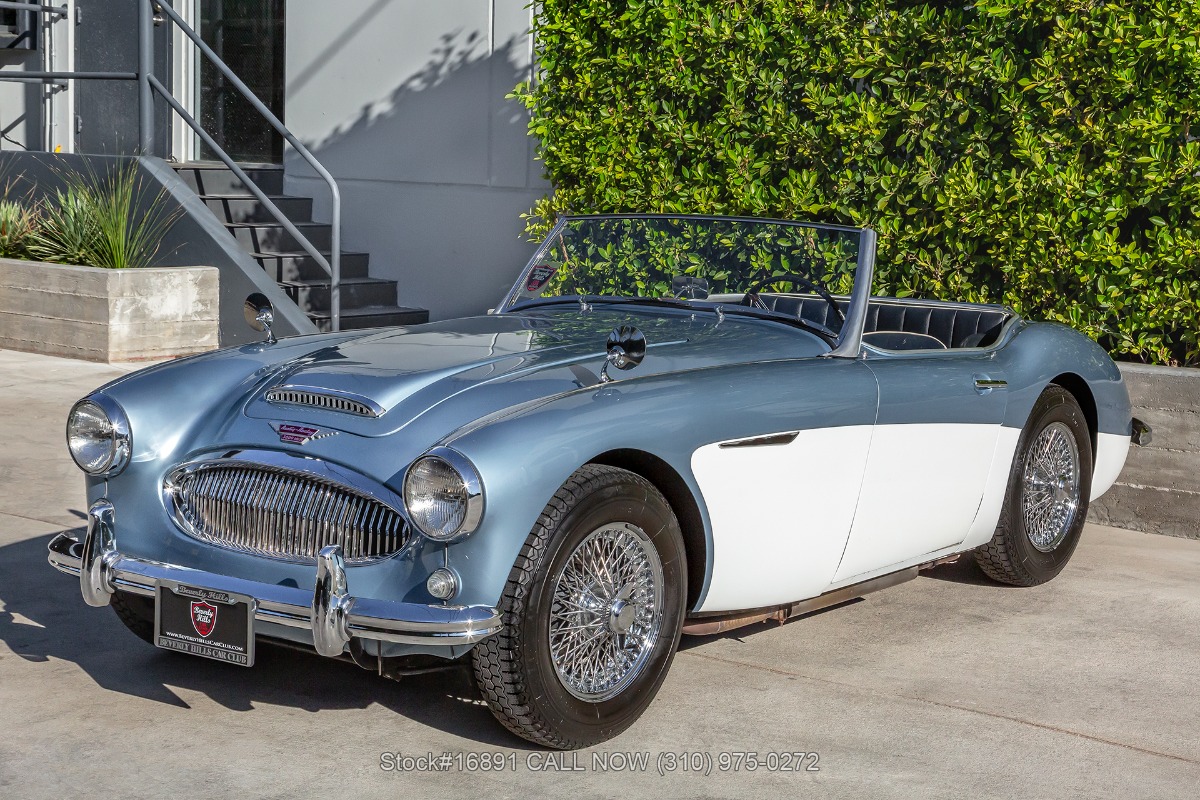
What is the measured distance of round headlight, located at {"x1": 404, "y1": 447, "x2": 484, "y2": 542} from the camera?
3383 millimetres

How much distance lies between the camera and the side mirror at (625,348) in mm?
3904

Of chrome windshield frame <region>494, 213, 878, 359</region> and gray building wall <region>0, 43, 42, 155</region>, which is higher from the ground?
gray building wall <region>0, 43, 42, 155</region>

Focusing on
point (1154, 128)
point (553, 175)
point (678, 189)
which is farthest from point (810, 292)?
point (553, 175)

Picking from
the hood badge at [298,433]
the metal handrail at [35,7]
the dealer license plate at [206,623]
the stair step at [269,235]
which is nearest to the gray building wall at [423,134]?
the stair step at [269,235]

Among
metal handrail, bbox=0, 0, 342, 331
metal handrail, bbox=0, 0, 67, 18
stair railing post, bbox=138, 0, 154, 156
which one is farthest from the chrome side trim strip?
metal handrail, bbox=0, 0, 67, 18

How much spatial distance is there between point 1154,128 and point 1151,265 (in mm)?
626

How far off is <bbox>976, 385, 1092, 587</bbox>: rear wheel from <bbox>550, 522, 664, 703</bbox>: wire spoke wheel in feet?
6.41

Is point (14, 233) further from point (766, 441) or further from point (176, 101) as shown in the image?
point (766, 441)

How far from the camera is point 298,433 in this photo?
3.75 m

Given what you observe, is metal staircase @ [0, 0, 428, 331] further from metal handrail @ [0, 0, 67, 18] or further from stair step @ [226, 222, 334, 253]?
metal handrail @ [0, 0, 67, 18]

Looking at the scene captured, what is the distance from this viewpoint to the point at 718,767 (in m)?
3.68

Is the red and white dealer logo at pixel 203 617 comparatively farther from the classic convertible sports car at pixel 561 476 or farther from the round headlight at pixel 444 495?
the round headlight at pixel 444 495

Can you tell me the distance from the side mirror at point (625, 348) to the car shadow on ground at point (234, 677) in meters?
0.92

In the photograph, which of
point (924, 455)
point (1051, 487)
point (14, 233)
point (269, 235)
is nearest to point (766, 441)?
point (924, 455)
